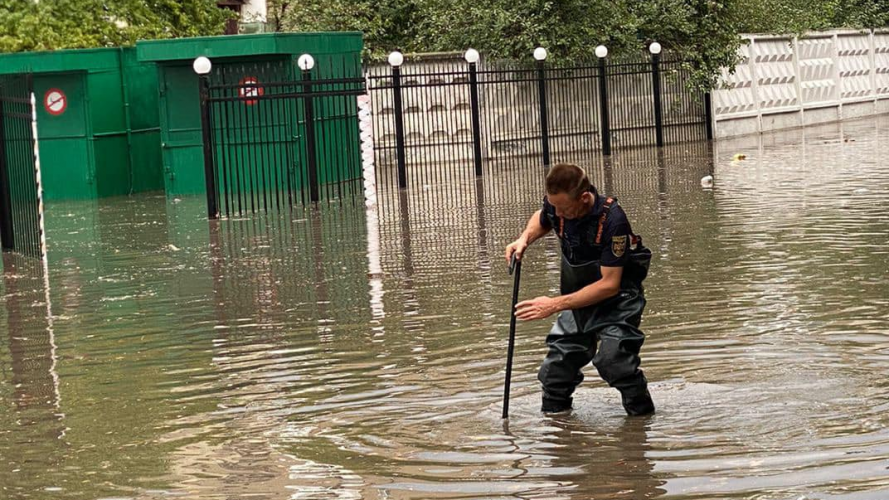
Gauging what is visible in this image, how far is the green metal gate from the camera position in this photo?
15.0m

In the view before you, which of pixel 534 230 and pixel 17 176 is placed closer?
pixel 534 230

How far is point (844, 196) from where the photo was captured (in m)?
16.9

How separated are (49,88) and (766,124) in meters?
15.8

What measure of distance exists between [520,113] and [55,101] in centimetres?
871

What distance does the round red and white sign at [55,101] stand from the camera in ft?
74.9

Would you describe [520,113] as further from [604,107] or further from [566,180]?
[566,180]

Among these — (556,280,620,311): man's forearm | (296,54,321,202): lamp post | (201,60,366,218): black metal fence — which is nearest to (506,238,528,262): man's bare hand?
(556,280,620,311): man's forearm

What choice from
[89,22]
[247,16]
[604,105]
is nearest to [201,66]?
[89,22]

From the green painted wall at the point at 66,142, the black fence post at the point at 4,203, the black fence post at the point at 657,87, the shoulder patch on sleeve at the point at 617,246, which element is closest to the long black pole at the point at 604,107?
the black fence post at the point at 657,87

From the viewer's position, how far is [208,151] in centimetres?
1848

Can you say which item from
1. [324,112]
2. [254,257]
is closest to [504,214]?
[254,257]

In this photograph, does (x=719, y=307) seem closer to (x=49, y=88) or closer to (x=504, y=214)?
(x=504, y=214)

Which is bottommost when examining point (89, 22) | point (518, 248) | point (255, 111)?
point (518, 248)

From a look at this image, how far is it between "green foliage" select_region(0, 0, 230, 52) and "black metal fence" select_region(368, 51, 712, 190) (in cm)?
396
